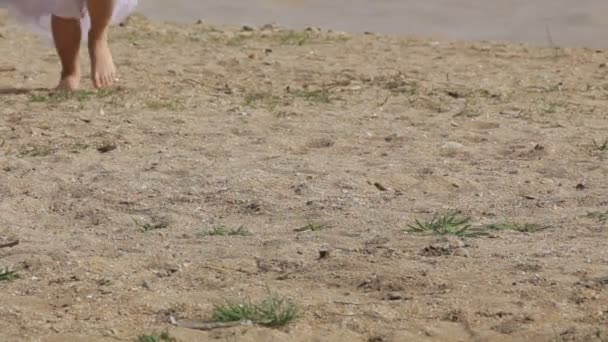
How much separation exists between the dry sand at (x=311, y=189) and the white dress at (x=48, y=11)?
277mm

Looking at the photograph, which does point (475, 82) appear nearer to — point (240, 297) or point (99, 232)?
point (99, 232)

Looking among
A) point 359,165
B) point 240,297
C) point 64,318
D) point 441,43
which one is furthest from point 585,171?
point 441,43

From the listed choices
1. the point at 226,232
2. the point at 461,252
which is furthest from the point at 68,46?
the point at 461,252

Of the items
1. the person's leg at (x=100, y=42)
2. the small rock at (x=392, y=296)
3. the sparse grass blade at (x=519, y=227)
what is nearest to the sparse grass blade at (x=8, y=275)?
the small rock at (x=392, y=296)

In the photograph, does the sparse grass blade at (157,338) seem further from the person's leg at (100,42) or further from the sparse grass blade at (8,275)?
the person's leg at (100,42)

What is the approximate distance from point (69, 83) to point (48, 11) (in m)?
0.31

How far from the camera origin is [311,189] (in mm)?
4875

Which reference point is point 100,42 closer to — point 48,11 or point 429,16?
point 48,11

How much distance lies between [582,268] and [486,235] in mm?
463

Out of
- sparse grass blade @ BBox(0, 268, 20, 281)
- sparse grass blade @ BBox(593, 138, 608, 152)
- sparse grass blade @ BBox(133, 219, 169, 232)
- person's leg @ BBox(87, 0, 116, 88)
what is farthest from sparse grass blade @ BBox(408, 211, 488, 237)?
person's leg @ BBox(87, 0, 116, 88)

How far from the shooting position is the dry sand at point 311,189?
3574 millimetres

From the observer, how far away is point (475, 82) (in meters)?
7.12

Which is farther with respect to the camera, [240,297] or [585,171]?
[585,171]

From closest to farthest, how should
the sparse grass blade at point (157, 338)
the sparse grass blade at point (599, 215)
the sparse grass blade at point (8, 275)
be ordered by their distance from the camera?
1. the sparse grass blade at point (157, 338)
2. the sparse grass blade at point (8, 275)
3. the sparse grass blade at point (599, 215)
